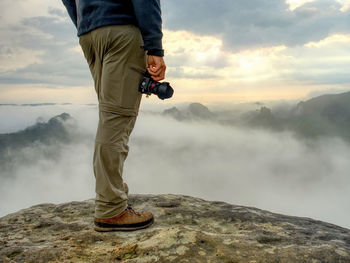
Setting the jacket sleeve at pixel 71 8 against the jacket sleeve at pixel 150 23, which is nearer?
the jacket sleeve at pixel 150 23

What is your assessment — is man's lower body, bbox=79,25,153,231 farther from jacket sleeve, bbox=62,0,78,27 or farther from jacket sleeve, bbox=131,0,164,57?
jacket sleeve, bbox=62,0,78,27

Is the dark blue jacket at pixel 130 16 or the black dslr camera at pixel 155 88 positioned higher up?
the dark blue jacket at pixel 130 16

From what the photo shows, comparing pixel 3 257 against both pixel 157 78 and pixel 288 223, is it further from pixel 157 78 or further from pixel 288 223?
pixel 288 223

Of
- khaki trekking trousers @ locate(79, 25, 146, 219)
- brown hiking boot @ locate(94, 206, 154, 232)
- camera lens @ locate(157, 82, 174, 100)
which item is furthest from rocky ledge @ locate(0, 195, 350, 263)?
camera lens @ locate(157, 82, 174, 100)

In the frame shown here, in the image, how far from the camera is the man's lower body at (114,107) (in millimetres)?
3672

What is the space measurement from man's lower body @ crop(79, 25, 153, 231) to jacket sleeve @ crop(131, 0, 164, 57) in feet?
0.70

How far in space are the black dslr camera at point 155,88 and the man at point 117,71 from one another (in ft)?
0.32

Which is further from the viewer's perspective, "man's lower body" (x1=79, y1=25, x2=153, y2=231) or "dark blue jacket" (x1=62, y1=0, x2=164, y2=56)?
"man's lower body" (x1=79, y1=25, x2=153, y2=231)

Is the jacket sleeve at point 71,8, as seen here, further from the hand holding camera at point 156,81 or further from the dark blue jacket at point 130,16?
the hand holding camera at point 156,81

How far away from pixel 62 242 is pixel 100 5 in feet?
10.4

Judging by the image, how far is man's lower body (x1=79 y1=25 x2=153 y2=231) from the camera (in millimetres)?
3672

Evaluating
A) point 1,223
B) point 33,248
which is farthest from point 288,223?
point 1,223

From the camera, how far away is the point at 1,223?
15.3 feet

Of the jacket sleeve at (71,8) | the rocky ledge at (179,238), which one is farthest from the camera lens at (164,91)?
the jacket sleeve at (71,8)
